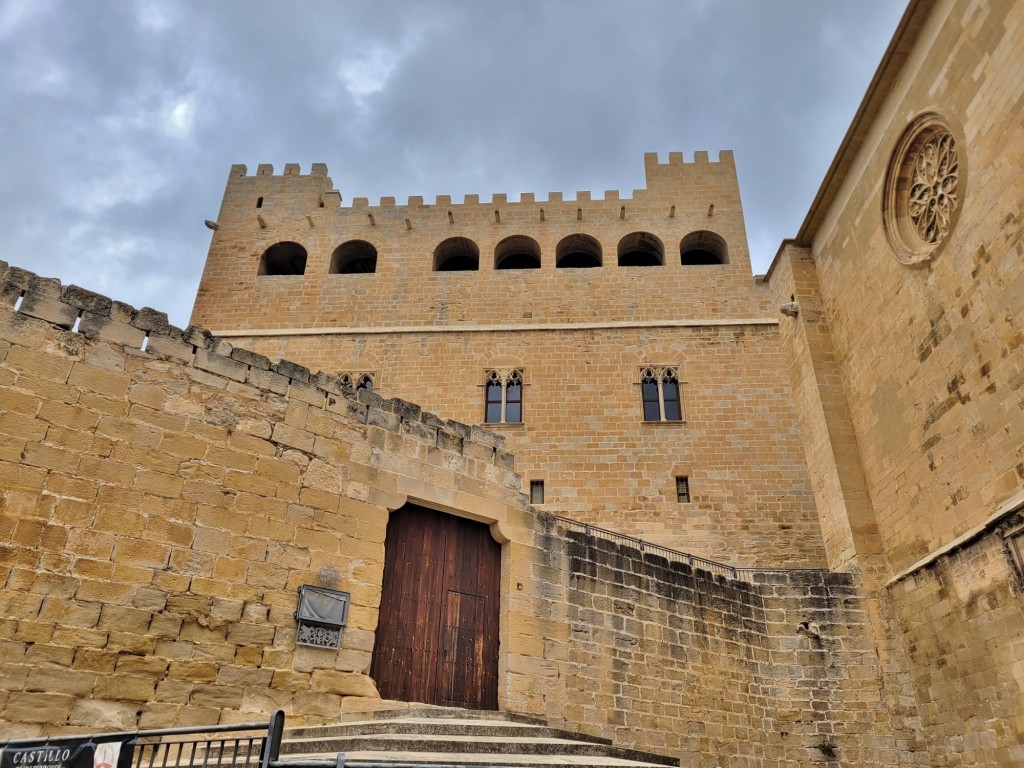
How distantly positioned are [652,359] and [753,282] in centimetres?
363

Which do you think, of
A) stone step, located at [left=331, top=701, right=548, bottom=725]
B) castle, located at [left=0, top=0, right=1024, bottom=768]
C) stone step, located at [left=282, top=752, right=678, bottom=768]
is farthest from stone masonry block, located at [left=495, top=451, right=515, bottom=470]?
stone step, located at [left=282, top=752, right=678, bottom=768]

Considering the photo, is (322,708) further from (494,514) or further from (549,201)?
(549,201)

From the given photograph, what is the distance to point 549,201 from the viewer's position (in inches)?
796

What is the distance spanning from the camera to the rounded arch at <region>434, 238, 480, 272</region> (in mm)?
19703

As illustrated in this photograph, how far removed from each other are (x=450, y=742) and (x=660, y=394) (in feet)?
39.7

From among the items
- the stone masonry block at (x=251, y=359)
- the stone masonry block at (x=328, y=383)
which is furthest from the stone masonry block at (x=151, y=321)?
the stone masonry block at (x=328, y=383)

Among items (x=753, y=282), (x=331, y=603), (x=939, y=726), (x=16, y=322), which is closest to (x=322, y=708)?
(x=331, y=603)

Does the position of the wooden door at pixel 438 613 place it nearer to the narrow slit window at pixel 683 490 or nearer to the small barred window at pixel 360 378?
the narrow slit window at pixel 683 490

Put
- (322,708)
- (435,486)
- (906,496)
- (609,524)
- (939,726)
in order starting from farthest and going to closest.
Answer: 1. (609,524)
2. (906,496)
3. (939,726)
4. (435,486)
5. (322,708)

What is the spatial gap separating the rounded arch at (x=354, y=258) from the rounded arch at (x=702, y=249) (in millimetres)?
8715

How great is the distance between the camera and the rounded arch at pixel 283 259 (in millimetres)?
19562

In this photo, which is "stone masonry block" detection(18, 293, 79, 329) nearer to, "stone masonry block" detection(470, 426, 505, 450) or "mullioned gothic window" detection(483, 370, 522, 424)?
"stone masonry block" detection(470, 426, 505, 450)

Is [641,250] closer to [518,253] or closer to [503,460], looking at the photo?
[518,253]

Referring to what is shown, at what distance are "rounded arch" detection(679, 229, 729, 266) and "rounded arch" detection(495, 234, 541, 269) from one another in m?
4.05
